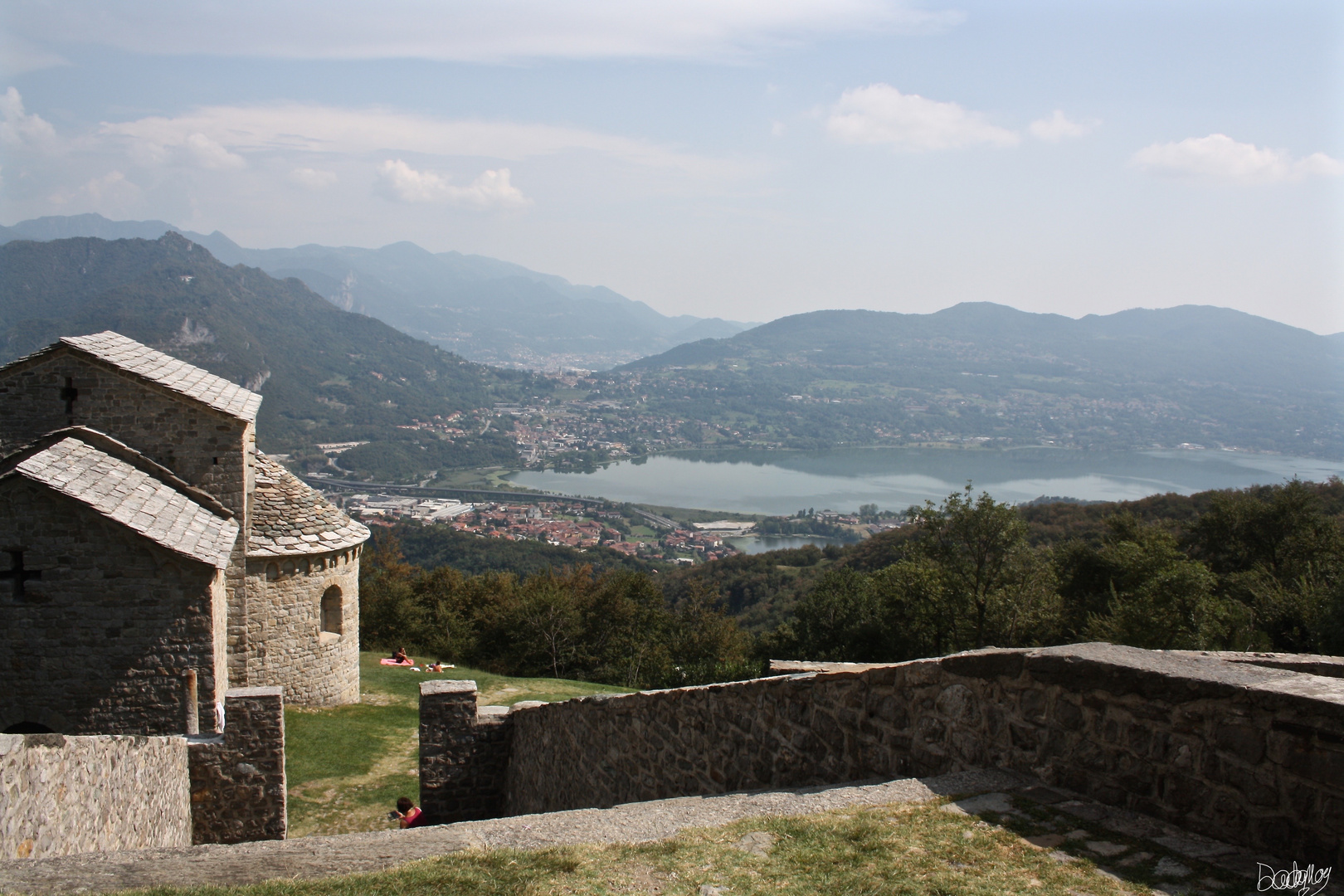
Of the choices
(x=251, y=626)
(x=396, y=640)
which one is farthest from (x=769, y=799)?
(x=396, y=640)

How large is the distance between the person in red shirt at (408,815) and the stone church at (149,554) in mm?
Answer: 2610

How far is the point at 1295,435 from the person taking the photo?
175 m

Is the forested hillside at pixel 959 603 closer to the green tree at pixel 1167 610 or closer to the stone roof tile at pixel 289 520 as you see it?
the green tree at pixel 1167 610

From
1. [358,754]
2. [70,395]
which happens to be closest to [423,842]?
[358,754]

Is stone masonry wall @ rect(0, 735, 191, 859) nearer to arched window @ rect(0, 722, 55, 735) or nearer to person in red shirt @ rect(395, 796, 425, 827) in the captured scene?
arched window @ rect(0, 722, 55, 735)

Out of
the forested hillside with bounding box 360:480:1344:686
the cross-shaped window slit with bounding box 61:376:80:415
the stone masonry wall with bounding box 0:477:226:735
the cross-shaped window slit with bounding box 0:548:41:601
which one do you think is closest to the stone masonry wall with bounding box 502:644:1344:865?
the stone masonry wall with bounding box 0:477:226:735

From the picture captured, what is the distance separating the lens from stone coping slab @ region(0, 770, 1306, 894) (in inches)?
148

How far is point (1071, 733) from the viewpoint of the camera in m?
4.11

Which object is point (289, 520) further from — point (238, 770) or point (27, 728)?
point (238, 770)

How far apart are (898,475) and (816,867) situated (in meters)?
158

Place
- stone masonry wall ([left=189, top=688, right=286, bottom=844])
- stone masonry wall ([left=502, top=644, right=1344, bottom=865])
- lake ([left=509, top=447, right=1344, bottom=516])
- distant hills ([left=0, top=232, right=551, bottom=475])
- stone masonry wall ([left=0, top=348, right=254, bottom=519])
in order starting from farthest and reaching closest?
distant hills ([left=0, top=232, right=551, bottom=475]) → lake ([left=509, top=447, right=1344, bottom=516]) → stone masonry wall ([left=0, top=348, right=254, bottom=519]) → stone masonry wall ([left=189, top=688, right=286, bottom=844]) → stone masonry wall ([left=502, top=644, right=1344, bottom=865])

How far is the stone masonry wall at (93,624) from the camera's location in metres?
9.16

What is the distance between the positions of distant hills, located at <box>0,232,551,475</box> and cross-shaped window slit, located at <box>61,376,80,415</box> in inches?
4878

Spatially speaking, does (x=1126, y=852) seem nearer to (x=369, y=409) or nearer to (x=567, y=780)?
(x=567, y=780)
